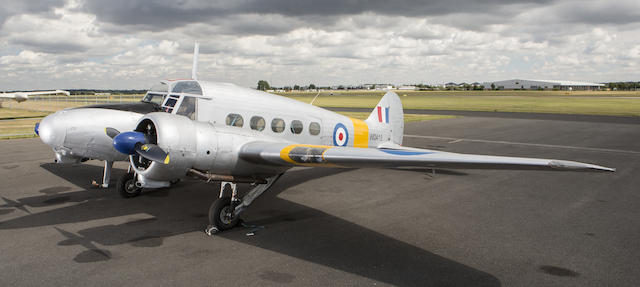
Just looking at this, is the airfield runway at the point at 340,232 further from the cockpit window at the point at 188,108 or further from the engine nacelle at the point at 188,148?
the cockpit window at the point at 188,108

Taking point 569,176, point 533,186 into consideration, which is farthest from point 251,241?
point 569,176

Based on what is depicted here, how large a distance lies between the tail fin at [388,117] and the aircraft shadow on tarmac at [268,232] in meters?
3.71

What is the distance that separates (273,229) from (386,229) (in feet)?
7.43

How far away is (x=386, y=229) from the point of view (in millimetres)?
7883

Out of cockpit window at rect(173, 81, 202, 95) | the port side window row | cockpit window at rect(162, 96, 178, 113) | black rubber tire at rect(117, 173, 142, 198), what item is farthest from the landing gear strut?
the port side window row

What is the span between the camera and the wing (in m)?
5.07

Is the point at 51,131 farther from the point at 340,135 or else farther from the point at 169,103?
the point at 340,135

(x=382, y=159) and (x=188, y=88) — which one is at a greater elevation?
(x=188, y=88)

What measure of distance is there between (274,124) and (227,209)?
2.27 metres

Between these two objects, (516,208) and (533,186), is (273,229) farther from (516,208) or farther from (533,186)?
(533,186)

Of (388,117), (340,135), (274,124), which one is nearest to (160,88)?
(274,124)

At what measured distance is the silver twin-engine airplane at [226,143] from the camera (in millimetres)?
6105

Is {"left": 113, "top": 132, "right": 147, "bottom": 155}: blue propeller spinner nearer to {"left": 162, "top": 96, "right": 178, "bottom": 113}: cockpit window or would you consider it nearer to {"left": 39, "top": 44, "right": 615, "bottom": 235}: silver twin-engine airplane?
{"left": 39, "top": 44, "right": 615, "bottom": 235}: silver twin-engine airplane

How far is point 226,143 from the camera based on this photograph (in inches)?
274
